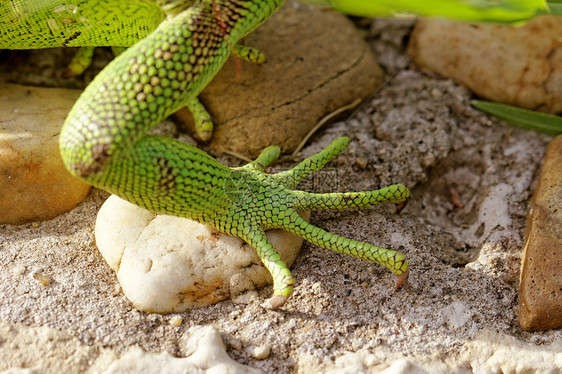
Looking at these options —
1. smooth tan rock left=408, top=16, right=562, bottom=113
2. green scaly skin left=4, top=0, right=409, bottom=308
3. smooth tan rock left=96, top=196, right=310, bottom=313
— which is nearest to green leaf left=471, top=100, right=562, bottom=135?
smooth tan rock left=408, top=16, right=562, bottom=113

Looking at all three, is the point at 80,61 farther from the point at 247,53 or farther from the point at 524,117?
the point at 524,117

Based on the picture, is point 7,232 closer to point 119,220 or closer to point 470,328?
point 119,220

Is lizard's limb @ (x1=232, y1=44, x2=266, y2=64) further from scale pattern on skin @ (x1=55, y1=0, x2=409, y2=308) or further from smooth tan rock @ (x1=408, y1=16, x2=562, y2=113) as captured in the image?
smooth tan rock @ (x1=408, y1=16, x2=562, y2=113)

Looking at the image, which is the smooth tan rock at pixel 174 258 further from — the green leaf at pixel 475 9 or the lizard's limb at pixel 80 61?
the green leaf at pixel 475 9

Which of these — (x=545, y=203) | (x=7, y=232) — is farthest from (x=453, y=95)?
(x=7, y=232)

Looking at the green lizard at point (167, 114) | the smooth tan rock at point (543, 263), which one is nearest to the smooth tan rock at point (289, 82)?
the green lizard at point (167, 114)

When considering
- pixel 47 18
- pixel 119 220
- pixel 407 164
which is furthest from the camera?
pixel 407 164
